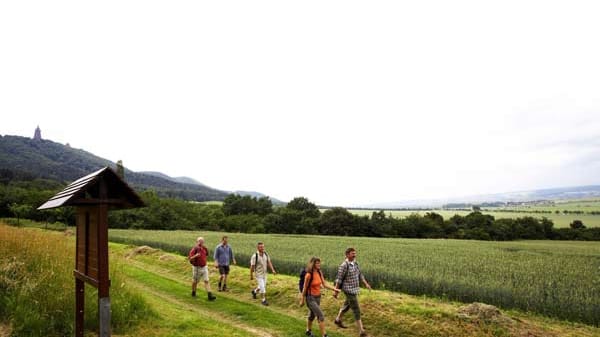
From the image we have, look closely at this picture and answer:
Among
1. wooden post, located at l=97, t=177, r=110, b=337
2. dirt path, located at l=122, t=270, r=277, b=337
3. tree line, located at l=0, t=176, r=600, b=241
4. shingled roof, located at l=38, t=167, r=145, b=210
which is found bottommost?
tree line, located at l=0, t=176, r=600, b=241

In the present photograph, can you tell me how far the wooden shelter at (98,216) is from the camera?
641cm

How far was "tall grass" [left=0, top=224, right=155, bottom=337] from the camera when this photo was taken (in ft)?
26.9

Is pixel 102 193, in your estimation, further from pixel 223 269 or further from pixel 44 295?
pixel 223 269

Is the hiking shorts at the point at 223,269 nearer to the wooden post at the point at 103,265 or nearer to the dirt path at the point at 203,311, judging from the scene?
the dirt path at the point at 203,311

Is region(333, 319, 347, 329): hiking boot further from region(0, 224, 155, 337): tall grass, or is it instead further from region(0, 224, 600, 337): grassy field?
region(0, 224, 155, 337): tall grass

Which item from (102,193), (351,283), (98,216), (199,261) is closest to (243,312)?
(199,261)

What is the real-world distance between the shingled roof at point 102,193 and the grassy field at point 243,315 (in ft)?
11.3

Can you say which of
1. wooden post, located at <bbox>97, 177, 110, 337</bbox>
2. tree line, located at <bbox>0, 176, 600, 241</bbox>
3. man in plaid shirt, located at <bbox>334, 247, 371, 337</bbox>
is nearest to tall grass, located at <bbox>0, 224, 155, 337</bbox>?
wooden post, located at <bbox>97, 177, 110, 337</bbox>

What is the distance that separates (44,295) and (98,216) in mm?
3920

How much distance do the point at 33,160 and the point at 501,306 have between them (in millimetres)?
198961

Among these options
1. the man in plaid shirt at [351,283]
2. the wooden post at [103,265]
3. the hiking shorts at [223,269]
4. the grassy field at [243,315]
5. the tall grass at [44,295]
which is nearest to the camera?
the wooden post at [103,265]

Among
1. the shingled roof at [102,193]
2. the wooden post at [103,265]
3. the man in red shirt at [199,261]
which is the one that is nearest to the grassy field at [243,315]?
the man in red shirt at [199,261]

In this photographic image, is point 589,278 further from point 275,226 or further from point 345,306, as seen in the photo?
point 275,226

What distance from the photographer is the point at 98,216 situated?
257 inches
